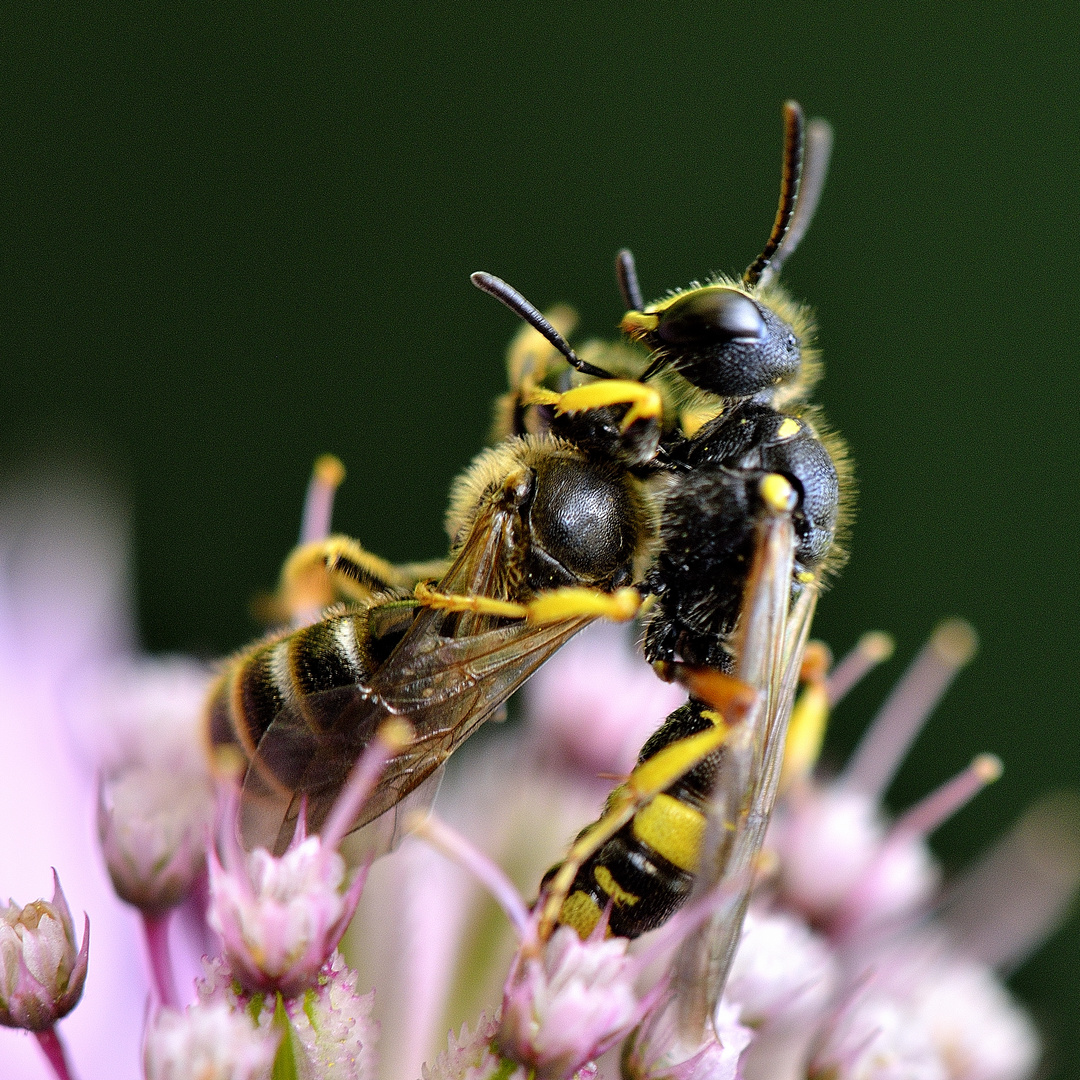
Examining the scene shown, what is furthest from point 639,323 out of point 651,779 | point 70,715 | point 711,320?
point 70,715

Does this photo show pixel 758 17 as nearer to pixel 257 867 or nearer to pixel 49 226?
pixel 49 226

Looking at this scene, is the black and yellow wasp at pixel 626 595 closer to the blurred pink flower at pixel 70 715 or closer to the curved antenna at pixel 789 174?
the curved antenna at pixel 789 174

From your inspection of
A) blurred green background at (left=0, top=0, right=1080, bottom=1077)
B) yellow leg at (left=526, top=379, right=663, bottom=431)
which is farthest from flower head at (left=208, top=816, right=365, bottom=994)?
blurred green background at (left=0, top=0, right=1080, bottom=1077)

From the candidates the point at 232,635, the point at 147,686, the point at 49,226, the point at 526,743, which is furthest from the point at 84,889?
the point at 49,226

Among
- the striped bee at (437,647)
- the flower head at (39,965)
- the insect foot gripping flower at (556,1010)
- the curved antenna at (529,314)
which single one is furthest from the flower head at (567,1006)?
the curved antenna at (529,314)

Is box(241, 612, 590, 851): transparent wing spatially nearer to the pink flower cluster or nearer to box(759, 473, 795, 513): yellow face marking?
the pink flower cluster

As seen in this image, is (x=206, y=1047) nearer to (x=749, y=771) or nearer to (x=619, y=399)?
(x=749, y=771)
